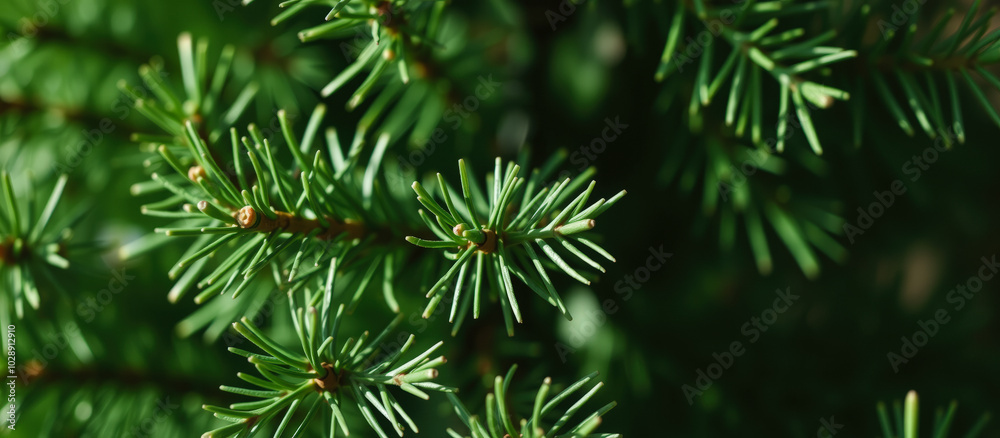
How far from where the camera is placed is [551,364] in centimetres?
39

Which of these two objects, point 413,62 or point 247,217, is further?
point 413,62

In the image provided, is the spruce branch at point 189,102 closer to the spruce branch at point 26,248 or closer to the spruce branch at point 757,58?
the spruce branch at point 26,248

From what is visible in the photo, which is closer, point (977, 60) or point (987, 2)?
point (977, 60)

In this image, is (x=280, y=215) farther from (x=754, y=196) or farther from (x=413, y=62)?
(x=754, y=196)

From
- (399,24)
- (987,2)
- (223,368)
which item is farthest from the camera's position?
(987,2)

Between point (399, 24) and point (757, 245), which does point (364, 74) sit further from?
point (757, 245)

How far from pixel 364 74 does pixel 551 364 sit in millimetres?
204

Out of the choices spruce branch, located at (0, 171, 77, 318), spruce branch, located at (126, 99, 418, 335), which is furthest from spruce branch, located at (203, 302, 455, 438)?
spruce branch, located at (0, 171, 77, 318)

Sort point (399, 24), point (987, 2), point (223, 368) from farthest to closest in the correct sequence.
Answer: point (987, 2) < point (223, 368) < point (399, 24)

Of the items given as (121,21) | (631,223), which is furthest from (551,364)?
(121,21)

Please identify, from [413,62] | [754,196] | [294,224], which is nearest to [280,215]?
[294,224]

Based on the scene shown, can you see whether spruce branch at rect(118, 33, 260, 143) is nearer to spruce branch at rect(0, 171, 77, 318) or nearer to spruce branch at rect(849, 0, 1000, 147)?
spruce branch at rect(0, 171, 77, 318)

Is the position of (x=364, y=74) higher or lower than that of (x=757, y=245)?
higher

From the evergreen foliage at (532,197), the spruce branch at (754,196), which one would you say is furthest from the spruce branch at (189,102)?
the spruce branch at (754,196)
